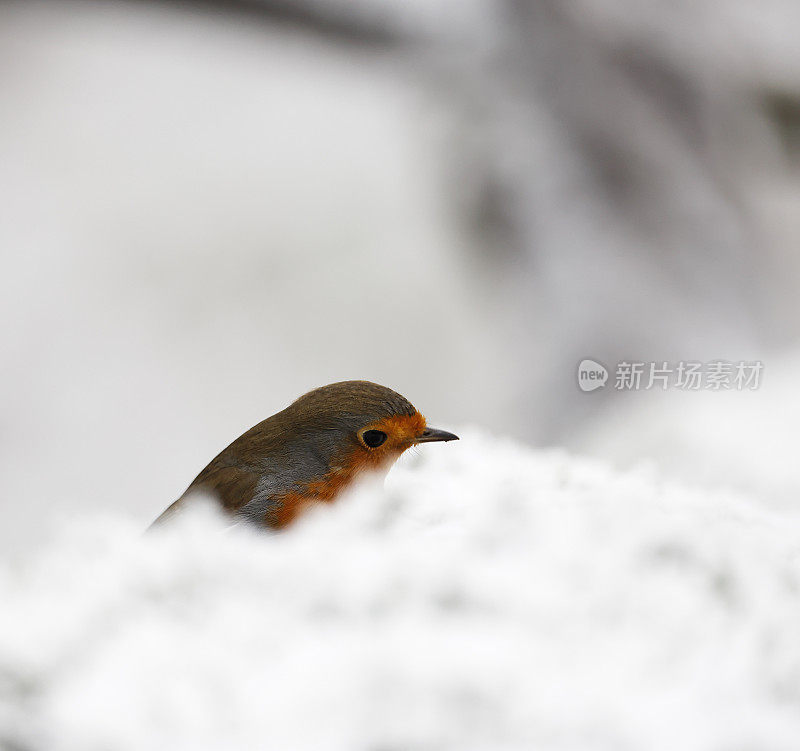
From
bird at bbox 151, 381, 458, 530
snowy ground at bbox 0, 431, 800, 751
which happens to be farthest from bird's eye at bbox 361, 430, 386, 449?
snowy ground at bbox 0, 431, 800, 751

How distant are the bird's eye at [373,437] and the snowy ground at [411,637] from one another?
19cm

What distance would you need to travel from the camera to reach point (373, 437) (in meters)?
0.44

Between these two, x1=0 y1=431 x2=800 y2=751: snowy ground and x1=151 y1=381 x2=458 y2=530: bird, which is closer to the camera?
x1=0 y1=431 x2=800 y2=751: snowy ground

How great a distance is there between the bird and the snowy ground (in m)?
0.19

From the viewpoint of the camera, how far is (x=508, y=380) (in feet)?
2.05

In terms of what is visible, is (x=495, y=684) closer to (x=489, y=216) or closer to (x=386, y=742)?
(x=386, y=742)

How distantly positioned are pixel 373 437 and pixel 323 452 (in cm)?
3

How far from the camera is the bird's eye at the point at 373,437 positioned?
434mm

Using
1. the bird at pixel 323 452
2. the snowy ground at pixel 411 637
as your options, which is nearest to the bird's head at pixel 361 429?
the bird at pixel 323 452

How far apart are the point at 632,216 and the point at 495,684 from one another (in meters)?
0.53

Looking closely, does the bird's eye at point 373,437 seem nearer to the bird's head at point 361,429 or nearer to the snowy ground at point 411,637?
the bird's head at point 361,429

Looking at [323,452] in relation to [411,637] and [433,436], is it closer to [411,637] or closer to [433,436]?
[433,436]

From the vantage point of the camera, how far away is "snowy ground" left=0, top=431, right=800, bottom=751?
172 millimetres

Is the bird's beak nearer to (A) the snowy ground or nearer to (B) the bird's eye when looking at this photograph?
(B) the bird's eye
